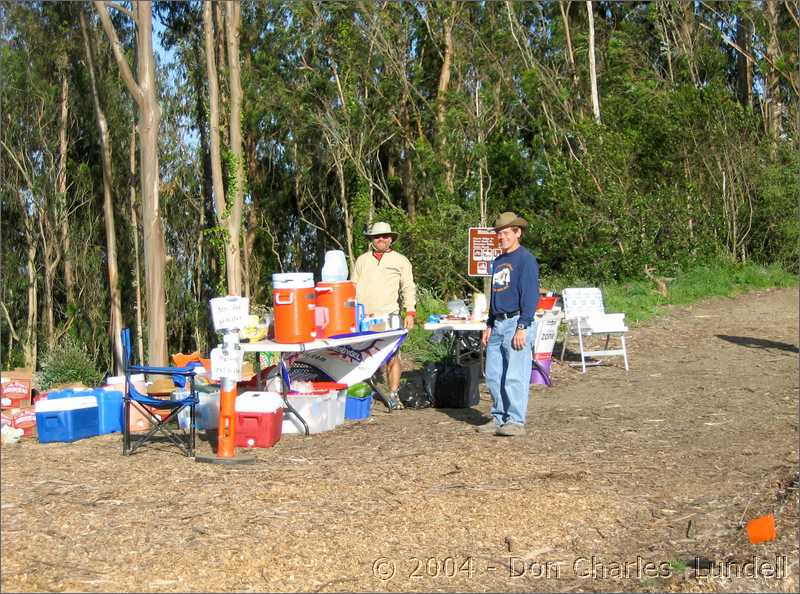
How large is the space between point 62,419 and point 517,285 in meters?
3.71

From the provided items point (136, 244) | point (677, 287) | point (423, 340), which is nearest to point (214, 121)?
point (136, 244)

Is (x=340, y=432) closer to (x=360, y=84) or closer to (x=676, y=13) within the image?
(x=360, y=84)

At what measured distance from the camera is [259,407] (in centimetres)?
754

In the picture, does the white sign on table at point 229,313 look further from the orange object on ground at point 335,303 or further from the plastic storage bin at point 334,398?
the plastic storage bin at point 334,398

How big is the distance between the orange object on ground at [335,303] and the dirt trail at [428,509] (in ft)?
2.86

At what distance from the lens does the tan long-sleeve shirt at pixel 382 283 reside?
31.3 ft

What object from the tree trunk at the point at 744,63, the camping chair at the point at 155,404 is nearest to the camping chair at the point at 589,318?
the camping chair at the point at 155,404

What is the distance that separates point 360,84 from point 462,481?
69.6 ft

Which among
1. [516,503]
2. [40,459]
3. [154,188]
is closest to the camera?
[516,503]

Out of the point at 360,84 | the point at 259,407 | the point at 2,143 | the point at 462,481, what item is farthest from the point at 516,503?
the point at 2,143

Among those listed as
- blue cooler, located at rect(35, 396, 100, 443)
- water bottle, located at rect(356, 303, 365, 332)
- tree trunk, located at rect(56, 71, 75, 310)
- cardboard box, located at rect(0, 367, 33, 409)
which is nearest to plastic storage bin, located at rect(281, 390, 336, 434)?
water bottle, located at rect(356, 303, 365, 332)

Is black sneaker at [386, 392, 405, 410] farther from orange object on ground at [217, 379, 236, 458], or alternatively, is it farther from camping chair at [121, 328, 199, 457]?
orange object on ground at [217, 379, 236, 458]

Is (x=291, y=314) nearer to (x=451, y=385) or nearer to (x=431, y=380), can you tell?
(x=431, y=380)

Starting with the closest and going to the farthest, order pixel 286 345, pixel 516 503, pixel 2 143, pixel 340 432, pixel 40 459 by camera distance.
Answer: pixel 516 503, pixel 40 459, pixel 286 345, pixel 340 432, pixel 2 143
